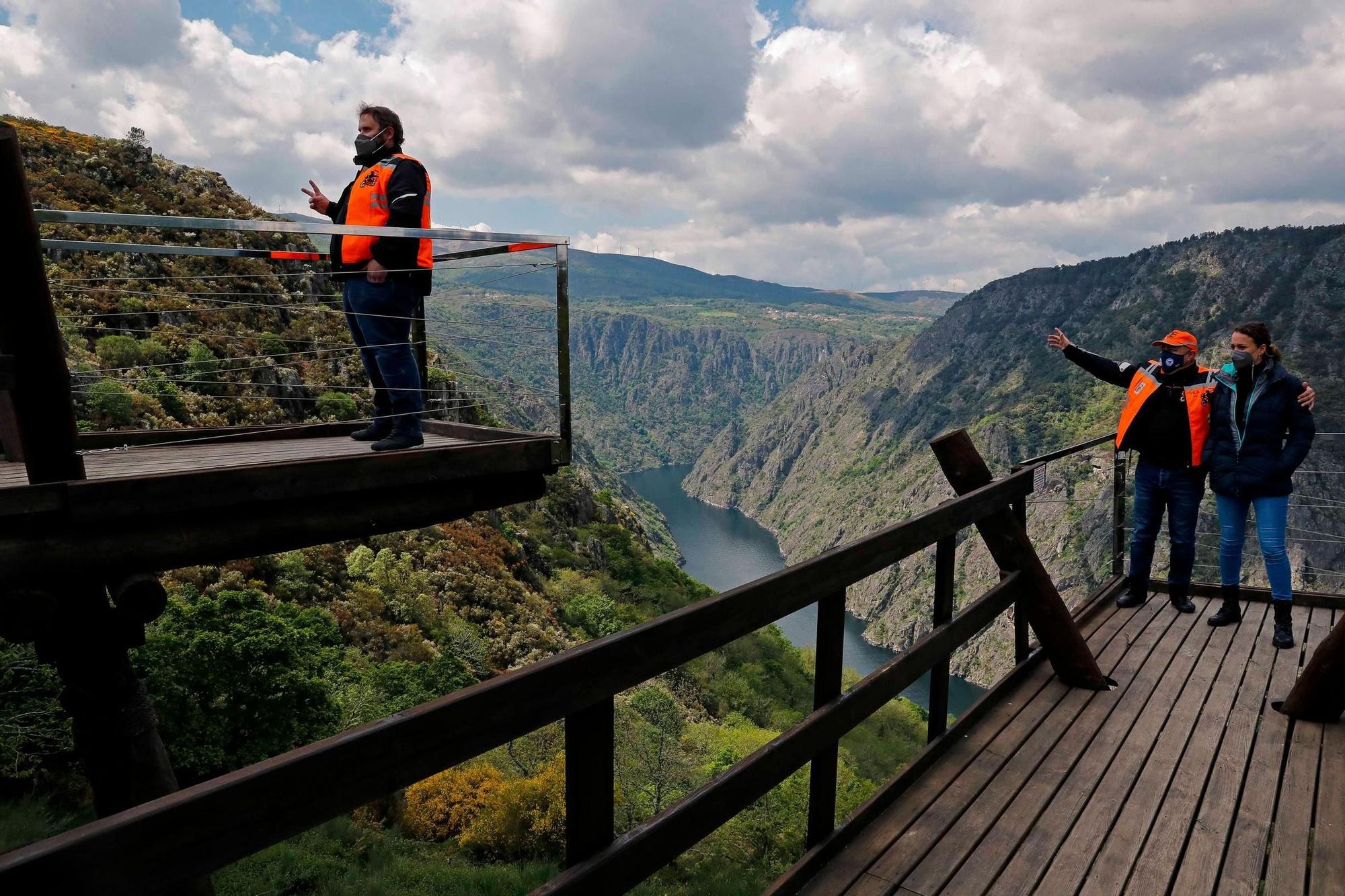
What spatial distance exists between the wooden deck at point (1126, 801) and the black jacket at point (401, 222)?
3116mm

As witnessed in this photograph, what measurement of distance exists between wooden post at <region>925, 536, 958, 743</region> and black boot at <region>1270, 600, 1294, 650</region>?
2.54 metres

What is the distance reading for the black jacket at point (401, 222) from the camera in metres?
3.69

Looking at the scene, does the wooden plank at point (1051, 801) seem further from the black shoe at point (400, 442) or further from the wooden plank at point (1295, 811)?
the black shoe at point (400, 442)

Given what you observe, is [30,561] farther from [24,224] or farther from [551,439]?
[551,439]

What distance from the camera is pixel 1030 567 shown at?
3.60 m

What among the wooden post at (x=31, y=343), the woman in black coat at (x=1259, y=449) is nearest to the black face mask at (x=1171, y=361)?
the woman in black coat at (x=1259, y=449)

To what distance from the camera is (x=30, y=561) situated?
7.57 feet

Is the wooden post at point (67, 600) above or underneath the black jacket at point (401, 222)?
underneath

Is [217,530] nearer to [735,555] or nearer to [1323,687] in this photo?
[1323,687]

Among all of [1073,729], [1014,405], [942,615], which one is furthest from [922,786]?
[1014,405]

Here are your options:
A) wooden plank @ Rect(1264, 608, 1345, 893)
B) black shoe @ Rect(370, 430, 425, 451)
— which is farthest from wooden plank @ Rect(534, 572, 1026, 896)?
black shoe @ Rect(370, 430, 425, 451)

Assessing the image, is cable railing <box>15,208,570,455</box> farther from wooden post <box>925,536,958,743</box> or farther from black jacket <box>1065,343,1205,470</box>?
black jacket <box>1065,343,1205,470</box>

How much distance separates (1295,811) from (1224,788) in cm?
21

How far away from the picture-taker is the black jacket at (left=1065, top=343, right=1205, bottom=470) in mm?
4738
